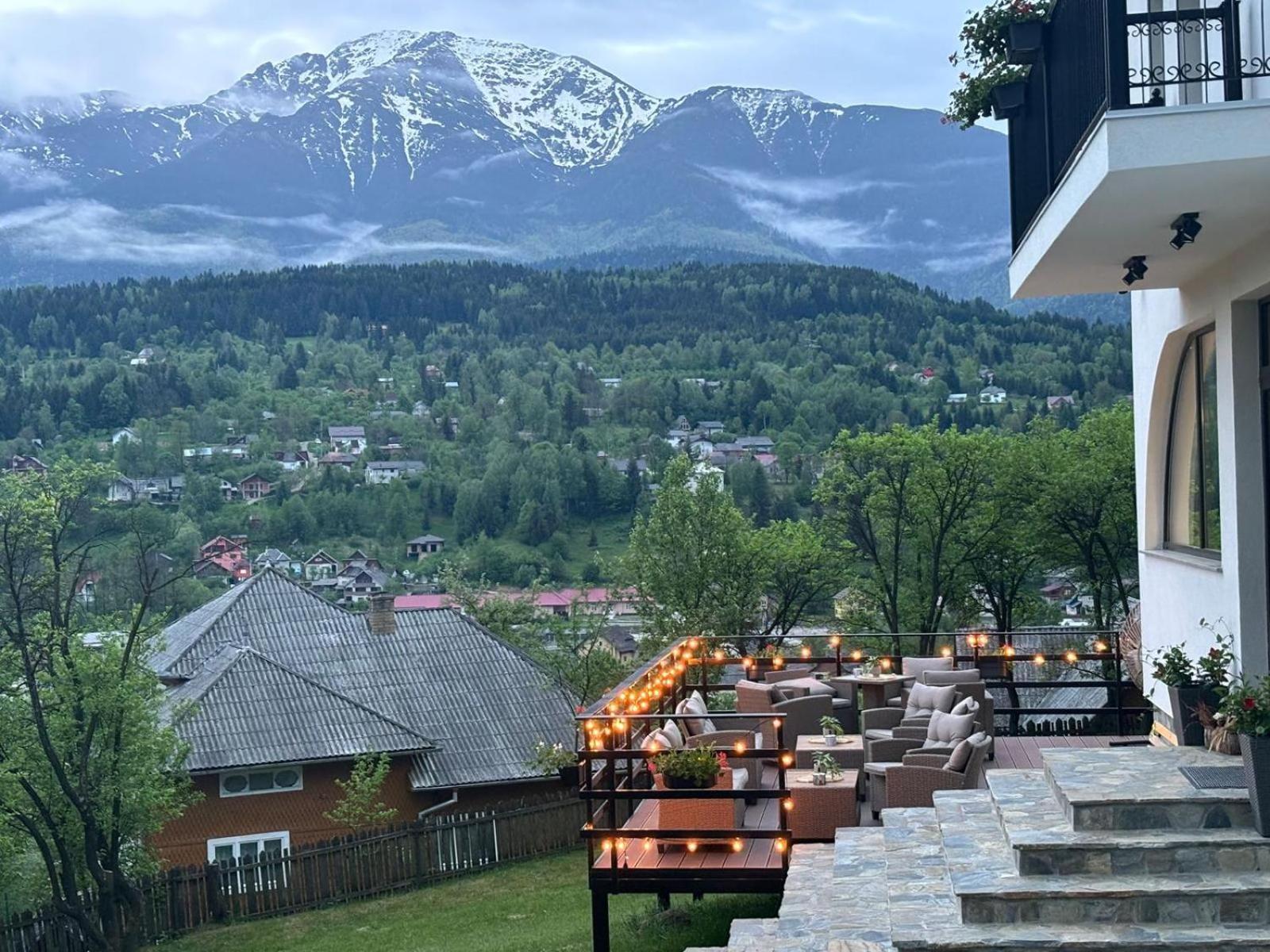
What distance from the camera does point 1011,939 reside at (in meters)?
6.17

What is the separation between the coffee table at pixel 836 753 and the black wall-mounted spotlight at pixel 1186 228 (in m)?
5.87

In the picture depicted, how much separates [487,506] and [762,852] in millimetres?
74464

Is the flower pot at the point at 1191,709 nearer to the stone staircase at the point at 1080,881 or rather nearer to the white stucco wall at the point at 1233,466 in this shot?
the stone staircase at the point at 1080,881

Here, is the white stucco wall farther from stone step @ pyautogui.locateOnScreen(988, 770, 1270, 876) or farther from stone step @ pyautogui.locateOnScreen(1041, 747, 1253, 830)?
stone step @ pyautogui.locateOnScreen(988, 770, 1270, 876)

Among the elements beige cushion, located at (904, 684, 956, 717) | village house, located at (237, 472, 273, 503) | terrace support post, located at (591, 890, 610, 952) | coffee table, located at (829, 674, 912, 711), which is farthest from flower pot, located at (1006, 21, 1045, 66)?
village house, located at (237, 472, 273, 503)

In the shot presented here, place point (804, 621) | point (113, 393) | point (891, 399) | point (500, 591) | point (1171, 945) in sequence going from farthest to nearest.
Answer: point (113, 393)
point (891, 399)
point (500, 591)
point (804, 621)
point (1171, 945)

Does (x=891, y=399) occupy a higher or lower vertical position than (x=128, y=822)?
higher

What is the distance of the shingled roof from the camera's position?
25.8 m

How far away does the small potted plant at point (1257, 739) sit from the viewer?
636 centimetres

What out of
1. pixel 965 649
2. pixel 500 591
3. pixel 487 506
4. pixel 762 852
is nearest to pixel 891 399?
pixel 487 506

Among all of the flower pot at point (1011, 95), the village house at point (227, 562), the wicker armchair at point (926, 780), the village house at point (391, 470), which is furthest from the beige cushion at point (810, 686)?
the village house at point (391, 470)

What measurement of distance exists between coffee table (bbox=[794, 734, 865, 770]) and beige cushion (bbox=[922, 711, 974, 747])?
599mm

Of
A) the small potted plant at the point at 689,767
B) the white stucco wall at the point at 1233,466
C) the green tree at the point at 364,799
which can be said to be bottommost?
the green tree at the point at 364,799

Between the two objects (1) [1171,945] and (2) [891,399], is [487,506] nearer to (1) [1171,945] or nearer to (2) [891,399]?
(2) [891,399]
